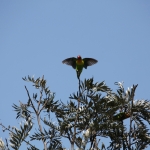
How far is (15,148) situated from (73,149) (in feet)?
2.56

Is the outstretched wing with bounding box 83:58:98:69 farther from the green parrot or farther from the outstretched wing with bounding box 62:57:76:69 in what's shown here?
the outstretched wing with bounding box 62:57:76:69

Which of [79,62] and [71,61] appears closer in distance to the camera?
[79,62]

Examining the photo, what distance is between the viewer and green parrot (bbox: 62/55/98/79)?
5.26 m

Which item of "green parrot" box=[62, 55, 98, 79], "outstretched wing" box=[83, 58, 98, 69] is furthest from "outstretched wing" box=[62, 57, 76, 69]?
"outstretched wing" box=[83, 58, 98, 69]

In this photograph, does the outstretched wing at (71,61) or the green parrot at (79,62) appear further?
the outstretched wing at (71,61)

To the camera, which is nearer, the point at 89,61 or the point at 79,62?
the point at 79,62

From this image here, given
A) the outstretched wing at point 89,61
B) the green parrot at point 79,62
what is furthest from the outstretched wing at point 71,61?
the outstretched wing at point 89,61

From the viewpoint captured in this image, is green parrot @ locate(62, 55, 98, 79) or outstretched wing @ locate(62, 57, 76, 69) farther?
outstretched wing @ locate(62, 57, 76, 69)

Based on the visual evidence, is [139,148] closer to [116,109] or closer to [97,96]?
[116,109]

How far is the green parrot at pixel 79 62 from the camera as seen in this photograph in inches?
207

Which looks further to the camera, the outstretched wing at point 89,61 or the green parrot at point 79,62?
the outstretched wing at point 89,61

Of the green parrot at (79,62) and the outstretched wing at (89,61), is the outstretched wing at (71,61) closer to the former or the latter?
the green parrot at (79,62)

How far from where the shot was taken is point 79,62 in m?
5.27

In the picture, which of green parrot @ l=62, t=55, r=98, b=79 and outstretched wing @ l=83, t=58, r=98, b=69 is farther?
outstretched wing @ l=83, t=58, r=98, b=69
